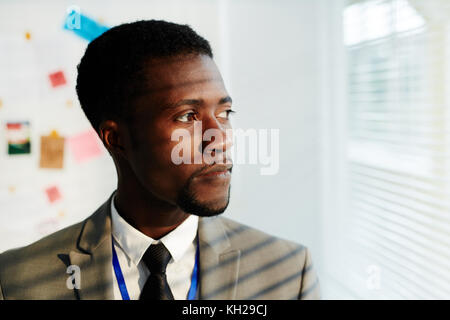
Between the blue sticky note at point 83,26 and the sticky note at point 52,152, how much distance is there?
1.26ft

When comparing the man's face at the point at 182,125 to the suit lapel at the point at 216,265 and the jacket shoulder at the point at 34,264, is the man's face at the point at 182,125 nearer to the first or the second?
the suit lapel at the point at 216,265

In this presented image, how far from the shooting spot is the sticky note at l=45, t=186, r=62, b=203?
145 cm

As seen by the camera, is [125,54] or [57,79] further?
[57,79]

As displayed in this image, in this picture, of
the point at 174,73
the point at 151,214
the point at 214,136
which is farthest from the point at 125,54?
the point at 151,214

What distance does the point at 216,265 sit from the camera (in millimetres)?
1037

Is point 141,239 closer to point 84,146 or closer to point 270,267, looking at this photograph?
point 270,267

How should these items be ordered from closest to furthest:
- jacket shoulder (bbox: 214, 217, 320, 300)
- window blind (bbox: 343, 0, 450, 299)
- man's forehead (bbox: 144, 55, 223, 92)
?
man's forehead (bbox: 144, 55, 223, 92) → jacket shoulder (bbox: 214, 217, 320, 300) → window blind (bbox: 343, 0, 450, 299)

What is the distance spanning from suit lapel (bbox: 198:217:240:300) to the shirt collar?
0.05 meters

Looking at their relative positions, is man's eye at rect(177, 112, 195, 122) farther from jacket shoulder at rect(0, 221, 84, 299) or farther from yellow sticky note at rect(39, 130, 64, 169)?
yellow sticky note at rect(39, 130, 64, 169)

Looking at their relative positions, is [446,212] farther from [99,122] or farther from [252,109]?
[99,122]

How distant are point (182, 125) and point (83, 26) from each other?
0.74 m

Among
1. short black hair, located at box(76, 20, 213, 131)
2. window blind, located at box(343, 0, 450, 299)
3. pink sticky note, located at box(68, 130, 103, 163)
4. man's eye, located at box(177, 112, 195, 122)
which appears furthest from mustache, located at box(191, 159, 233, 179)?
window blind, located at box(343, 0, 450, 299)

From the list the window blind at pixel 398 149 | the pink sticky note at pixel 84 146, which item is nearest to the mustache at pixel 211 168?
the pink sticky note at pixel 84 146

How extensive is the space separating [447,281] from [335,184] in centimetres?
58
